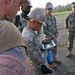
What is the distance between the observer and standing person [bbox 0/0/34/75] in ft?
2.89

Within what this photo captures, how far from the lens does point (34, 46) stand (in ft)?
9.28

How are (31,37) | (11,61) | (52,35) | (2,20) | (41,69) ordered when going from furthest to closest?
(52,35)
(41,69)
(31,37)
(2,20)
(11,61)

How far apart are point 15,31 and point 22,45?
7cm

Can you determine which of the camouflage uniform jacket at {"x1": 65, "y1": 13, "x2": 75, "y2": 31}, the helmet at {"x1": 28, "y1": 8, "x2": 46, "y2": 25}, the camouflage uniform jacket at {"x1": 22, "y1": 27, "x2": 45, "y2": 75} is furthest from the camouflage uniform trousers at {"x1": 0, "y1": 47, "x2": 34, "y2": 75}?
the camouflage uniform jacket at {"x1": 65, "y1": 13, "x2": 75, "y2": 31}

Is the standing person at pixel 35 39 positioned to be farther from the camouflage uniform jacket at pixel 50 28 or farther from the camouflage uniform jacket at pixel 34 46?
the camouflage uniform jacket at pixel 50 28

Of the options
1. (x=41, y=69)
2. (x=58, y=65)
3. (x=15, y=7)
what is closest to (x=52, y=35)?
(x=58, y=65)

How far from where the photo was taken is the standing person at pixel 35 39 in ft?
9.21

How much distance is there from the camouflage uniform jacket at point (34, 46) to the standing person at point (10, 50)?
5.81 feet

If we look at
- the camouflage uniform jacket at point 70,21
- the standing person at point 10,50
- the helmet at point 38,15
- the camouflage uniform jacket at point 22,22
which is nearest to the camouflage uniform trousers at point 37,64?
the helmet at point 38,15

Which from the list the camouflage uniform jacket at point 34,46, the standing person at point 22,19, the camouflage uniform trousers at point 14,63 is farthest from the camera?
the standing person at point 22,19

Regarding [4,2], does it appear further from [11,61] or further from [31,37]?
[31,37]

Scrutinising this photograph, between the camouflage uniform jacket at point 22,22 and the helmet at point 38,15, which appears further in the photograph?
the camouflage uniform jacket at point 22,22

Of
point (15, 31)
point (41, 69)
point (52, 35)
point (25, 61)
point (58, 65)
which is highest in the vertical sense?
point (15, 31)

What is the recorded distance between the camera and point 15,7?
1.08 m
